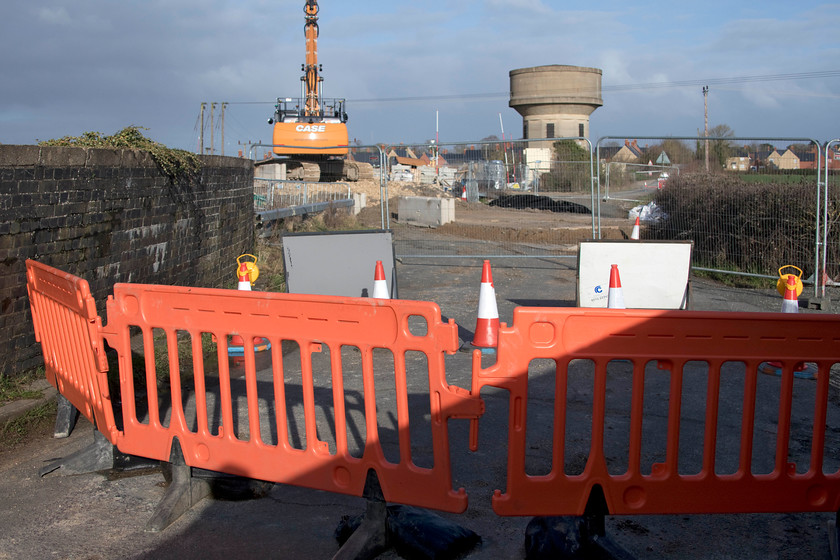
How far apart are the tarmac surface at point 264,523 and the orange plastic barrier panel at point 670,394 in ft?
1.20

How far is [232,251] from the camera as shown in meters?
11.8

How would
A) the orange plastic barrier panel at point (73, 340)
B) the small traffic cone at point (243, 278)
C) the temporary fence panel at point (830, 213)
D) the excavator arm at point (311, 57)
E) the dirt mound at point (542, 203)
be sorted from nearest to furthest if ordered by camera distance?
the orange plastic barrier panel at point (73, 340)
the small traffic cone at point (243, 278)
the temporary fence panel at point (830, 213)
the dirt mound at point (542, 203)
the excavator arm at point (311, 57)

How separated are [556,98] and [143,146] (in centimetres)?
4374

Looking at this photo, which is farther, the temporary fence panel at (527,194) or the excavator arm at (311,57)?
the excavator arm at (311,57)

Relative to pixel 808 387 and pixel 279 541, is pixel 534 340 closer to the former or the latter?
pixel 279 541

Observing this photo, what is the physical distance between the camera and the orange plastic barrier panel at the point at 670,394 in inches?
128

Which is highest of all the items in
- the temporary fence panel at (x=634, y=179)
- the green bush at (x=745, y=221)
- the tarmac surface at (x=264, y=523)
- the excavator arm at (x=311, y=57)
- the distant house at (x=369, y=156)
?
the excavator arm at (x=311, y=57)

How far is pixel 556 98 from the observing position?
163ft

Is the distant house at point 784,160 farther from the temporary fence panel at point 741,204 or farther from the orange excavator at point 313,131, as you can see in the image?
the orange excavator at point 313,131

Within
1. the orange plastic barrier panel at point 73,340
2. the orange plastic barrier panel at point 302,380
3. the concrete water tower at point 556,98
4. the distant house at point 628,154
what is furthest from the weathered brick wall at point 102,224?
the concrete water tower at point 556,98

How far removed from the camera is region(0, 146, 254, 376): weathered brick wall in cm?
612

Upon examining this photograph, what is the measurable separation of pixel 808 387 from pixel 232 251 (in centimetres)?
845

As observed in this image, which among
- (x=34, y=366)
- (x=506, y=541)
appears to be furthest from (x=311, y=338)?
(x=34, y=366)

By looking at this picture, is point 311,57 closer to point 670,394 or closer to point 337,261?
point 337,261
